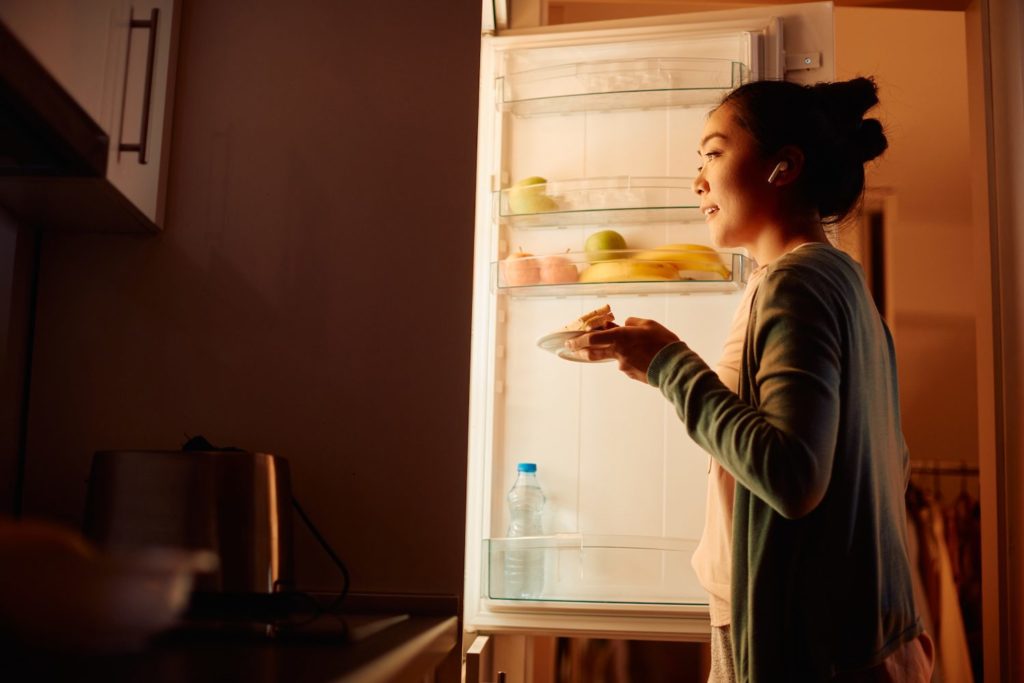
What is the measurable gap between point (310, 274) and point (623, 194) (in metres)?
0.60

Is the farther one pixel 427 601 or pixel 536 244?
pixel 536 244

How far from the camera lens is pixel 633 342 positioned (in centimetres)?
118

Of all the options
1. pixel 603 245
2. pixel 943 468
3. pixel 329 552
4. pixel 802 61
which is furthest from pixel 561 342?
pixel 943 468

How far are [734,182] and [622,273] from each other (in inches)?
14.2

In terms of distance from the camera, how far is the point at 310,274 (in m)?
1.29

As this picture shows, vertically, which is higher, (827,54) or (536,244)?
(827,54)

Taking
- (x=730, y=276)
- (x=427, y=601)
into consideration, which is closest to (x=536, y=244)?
(x=730, y=276)

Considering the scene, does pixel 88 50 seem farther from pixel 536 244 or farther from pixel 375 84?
pixel 536 244

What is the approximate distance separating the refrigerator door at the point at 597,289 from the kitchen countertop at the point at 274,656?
431 millimetres

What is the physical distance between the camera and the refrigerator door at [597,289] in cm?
154

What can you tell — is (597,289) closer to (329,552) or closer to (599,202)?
(599,202)

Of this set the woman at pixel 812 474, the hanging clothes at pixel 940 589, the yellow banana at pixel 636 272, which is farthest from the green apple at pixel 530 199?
the hanging clothes at pixel 940 589

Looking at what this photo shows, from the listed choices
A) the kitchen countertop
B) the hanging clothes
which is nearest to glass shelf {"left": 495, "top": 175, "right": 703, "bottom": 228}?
the kitchen countertop

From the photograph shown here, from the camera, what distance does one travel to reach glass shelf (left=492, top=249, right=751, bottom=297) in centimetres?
154
